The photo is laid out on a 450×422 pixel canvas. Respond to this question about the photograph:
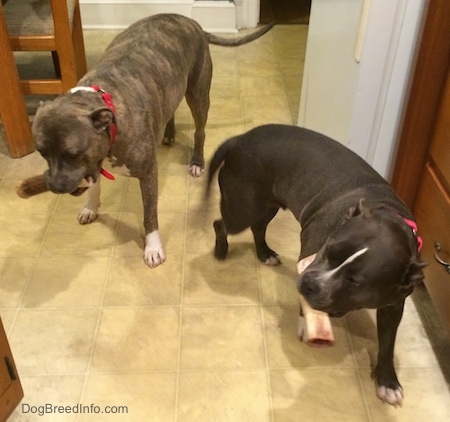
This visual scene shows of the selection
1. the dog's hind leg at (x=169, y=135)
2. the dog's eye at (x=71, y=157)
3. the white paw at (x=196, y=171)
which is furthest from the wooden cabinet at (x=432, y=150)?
the dog's hind leg at (x=169, y=135)

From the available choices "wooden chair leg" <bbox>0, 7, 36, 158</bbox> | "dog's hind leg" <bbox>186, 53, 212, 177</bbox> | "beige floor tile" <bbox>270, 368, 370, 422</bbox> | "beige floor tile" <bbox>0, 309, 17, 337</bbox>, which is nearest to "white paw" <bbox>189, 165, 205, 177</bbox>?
"dog's hind leg" <bbox>186, 53, 212, 177</bbox>

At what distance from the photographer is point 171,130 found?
2.70 meters

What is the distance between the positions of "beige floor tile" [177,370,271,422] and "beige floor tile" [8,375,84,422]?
31cm

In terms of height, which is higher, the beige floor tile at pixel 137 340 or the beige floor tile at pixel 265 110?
the beige floor tile at pixel 265 110

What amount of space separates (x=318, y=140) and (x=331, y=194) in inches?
8.0

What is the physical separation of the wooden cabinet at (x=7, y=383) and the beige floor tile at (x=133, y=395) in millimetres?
189

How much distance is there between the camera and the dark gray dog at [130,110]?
1.60m

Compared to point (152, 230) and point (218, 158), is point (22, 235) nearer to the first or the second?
point (152, 230)

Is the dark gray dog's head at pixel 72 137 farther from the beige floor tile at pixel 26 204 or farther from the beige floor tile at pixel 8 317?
the beige floor tile at pixel 26 204

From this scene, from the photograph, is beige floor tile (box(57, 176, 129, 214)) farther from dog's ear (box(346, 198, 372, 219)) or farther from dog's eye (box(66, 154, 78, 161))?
dog's ear (box(346, 198, 372, 219))

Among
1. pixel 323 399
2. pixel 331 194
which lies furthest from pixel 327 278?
pixel 323 399

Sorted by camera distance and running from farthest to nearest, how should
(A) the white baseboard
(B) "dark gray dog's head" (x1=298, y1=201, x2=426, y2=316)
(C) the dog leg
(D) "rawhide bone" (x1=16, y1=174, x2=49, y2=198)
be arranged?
(A) the white baseboard < (C) the dog leg < (D) "rawhide bone" (x1=16, y1=174, x2=49, y2=198) < (B) "dark gray dog's head" (x1=298, y1=201, x2=426, y2=316)

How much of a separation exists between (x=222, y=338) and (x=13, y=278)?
80 centimetres

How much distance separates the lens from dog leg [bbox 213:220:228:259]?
6.39ft
